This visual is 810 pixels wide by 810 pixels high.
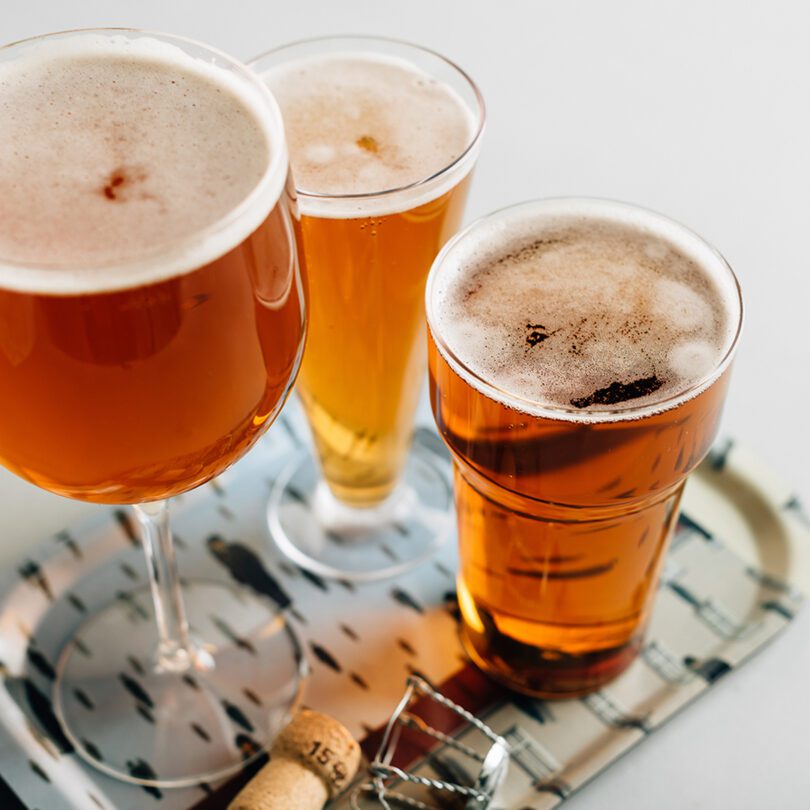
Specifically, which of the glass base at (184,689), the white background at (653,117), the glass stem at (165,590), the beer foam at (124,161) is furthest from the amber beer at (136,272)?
the white background at (653,117)

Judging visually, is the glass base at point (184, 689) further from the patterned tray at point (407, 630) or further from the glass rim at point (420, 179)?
the glass rim at point (420, 179)

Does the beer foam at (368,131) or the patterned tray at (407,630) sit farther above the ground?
the beer foam at (368,131)

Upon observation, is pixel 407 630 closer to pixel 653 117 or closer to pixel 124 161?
pixel 124 161

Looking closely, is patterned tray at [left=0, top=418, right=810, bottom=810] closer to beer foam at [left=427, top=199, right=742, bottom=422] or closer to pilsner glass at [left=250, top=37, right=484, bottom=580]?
pilsner glass at [left=250, top=37, right=484, bottom=580]

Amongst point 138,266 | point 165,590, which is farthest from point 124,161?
point 165,590

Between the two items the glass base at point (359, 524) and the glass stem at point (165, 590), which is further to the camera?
the glass base at point (359, 524)

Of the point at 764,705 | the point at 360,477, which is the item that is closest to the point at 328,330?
the point at 360,477
